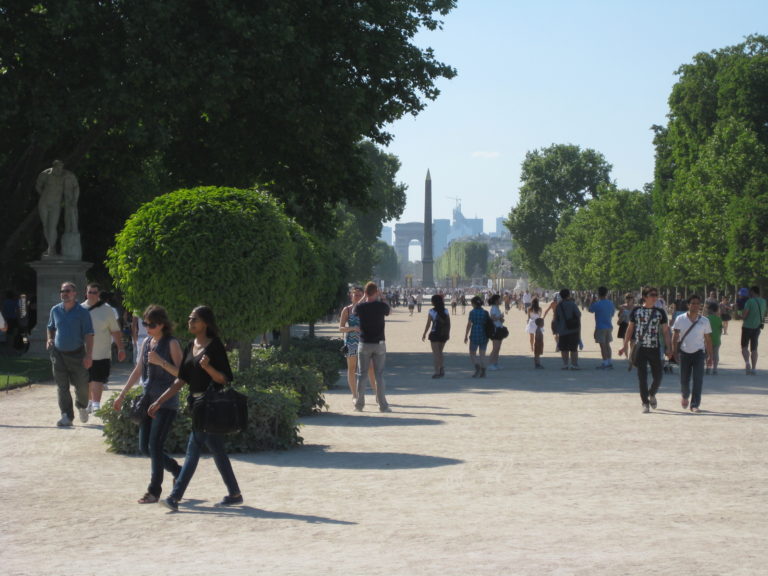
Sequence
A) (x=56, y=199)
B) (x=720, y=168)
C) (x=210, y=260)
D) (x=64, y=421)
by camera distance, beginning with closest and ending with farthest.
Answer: (x=210, y=260) < (x=64, y=421) < (x=56, y=199) < (x=720, y=168)

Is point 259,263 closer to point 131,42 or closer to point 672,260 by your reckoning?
point 131,42

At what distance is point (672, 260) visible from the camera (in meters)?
64.9

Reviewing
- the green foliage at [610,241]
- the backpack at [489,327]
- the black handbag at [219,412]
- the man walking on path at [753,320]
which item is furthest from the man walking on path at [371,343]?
the green foliage at [610,241]

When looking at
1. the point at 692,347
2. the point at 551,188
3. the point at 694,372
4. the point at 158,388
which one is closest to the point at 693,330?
the point at 692,347

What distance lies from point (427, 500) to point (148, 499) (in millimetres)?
1993

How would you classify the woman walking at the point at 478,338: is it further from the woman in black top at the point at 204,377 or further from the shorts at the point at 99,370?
the woman in black top at the point at 204,377

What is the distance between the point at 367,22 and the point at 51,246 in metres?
8.38

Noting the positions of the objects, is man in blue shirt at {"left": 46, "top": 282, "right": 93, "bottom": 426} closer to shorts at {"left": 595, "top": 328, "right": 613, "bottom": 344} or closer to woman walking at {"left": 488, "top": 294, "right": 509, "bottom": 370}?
woman walking at {"left": 488, "top": 294, "right": 509, "bottom": 370}

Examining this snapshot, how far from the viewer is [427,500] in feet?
29.2

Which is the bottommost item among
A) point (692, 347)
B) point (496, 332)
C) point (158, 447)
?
point (158, 447)

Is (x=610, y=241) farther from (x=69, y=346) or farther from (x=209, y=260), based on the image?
(x=69, y=346)

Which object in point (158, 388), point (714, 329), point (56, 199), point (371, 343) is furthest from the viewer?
point (56, 199)

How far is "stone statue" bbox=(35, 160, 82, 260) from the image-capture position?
1046 inches

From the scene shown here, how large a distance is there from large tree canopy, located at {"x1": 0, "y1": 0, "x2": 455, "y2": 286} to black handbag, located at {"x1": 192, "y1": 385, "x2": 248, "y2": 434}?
14.4 m
